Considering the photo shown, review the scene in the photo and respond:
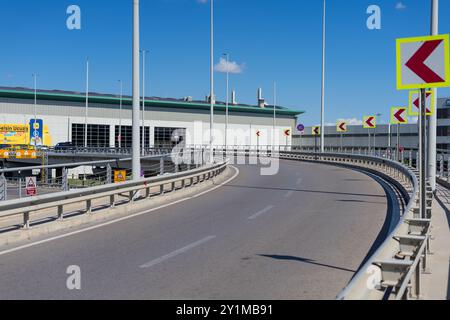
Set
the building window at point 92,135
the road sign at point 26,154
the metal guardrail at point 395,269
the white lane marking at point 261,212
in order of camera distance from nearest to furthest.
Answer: the metal guardrail at point 395,269 → the white lane marking at point 261,212 → the road sign at point 26,154 → the building window at point 92,135

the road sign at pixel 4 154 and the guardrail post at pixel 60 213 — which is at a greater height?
the road sign at pixel 4 154

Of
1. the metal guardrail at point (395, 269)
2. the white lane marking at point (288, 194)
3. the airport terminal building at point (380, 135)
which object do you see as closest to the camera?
the metal guardrail at point (395, 269)

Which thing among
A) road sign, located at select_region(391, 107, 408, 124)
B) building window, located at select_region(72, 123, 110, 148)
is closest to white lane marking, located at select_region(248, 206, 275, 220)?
road sign, located at select_region(391, 107, 408, 124)

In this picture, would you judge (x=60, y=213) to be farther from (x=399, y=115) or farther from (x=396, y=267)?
(x=399, y=115)

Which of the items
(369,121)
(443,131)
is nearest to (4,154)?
(369,121)

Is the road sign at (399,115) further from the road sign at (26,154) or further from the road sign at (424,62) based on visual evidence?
the road sign at (26,154)

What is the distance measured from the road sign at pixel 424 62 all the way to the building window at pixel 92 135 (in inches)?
3087

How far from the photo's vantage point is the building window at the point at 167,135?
8769cm

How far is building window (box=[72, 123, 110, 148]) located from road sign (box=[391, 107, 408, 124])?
2562 inches

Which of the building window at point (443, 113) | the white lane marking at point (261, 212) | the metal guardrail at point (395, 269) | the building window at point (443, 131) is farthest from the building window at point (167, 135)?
the metal guardrail at point (395, 269)

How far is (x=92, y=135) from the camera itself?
83875 mm

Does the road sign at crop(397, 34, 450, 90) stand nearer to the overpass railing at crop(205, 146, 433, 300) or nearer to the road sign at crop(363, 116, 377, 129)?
the overpass railing at crop(205, 146, 433, 300)
